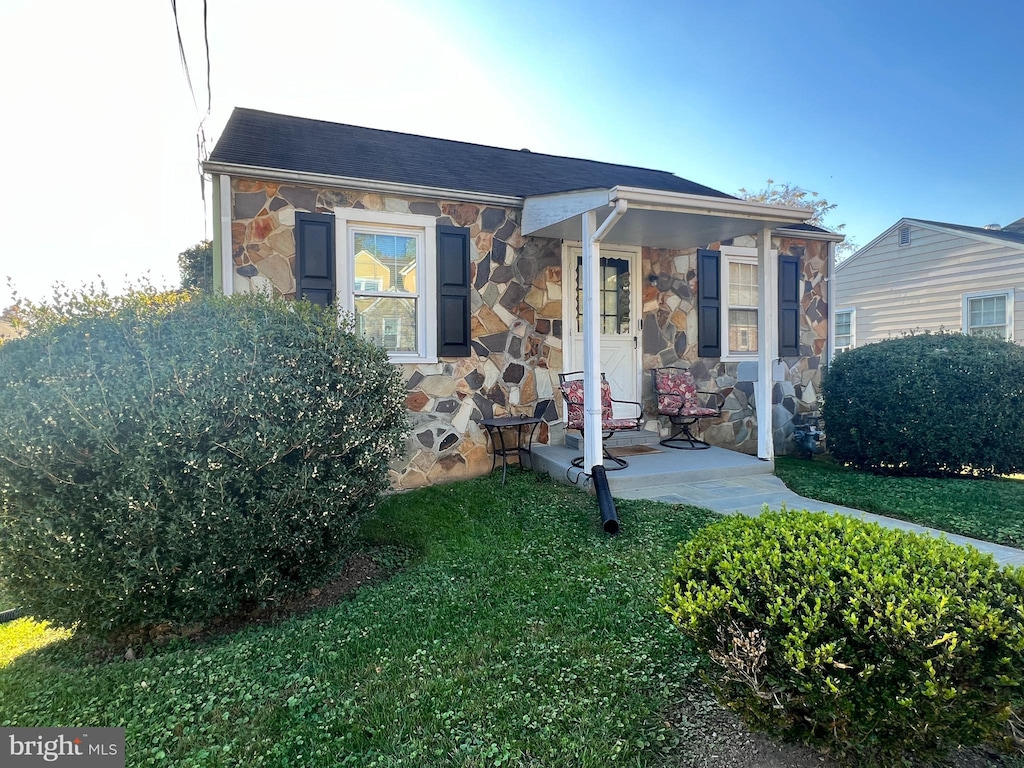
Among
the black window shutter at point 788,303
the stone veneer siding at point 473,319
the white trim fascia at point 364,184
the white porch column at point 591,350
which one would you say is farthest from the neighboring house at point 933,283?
the white trim fascia at point 364,184

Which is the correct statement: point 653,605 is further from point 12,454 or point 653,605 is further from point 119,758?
point 12,454

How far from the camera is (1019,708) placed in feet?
4.61

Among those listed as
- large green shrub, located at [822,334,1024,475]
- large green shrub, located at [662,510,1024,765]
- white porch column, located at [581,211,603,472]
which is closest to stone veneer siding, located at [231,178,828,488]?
white porch column, located at [581,211,603,472]

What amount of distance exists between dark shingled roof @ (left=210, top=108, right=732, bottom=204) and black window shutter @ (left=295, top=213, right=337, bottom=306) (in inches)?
17.7

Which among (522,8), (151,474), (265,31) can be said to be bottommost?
(151,474)

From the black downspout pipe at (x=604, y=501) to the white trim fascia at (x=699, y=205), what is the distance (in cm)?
226

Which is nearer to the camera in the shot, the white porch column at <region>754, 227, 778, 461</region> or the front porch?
the front porch

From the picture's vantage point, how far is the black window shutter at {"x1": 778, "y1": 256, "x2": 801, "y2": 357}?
7430mm

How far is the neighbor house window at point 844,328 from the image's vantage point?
42.0 ft

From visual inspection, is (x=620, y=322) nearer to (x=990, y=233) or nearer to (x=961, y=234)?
(x=961, y=234)

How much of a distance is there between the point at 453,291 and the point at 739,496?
3.37 metres

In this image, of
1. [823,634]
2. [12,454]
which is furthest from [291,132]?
[823,634]

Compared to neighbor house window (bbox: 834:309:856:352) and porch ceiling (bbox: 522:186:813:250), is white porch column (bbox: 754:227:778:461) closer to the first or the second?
porch ceiling (bbox: 522:186:813:250)

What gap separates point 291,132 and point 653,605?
6.29 m
